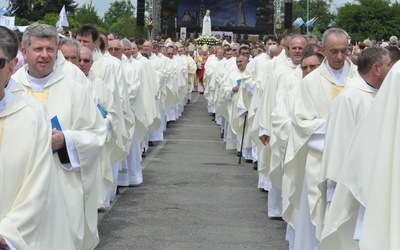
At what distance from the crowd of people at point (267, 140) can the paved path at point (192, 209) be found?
1.27 ft

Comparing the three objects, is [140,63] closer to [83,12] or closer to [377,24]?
[83,12]

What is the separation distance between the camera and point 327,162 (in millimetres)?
6430

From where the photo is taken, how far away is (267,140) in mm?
10250

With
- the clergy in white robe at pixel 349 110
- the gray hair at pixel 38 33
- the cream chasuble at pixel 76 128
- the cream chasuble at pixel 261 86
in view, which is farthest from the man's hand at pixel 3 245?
the cream chasuble at pixel 261 86

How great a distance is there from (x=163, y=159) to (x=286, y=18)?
38691mm

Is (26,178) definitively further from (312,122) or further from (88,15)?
(88,15)

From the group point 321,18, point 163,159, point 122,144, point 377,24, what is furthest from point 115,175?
point 321,18

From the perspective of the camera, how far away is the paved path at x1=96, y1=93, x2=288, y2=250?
879 centimetres

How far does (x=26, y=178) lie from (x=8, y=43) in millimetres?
649

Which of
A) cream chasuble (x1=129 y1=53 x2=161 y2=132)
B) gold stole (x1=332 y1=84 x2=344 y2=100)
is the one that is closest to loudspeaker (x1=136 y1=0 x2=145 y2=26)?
cream chasuble (x1=129 y1=53 x2=161 y2=132)

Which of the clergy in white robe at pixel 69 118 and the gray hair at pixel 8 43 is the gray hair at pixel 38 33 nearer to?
the clergy in white robe at pixel 69 118

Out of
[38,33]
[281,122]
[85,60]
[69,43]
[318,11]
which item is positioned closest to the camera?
[38,33]

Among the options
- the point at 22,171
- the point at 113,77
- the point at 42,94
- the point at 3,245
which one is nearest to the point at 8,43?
the point at 22,171

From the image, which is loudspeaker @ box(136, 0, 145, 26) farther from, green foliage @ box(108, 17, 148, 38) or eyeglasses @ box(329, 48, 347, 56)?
eyeglasses @ box(329, 48, 347, 56)
